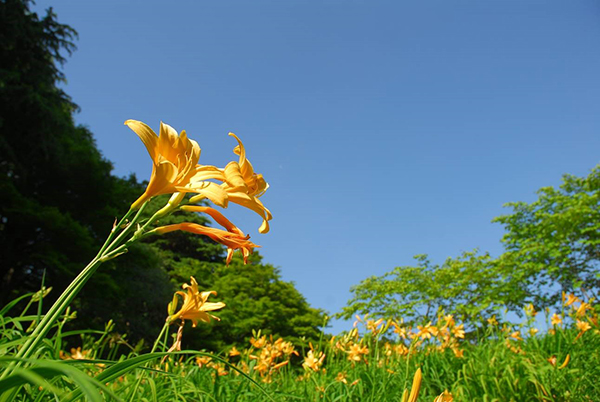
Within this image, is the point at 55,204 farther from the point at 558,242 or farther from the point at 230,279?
the point at 558,242

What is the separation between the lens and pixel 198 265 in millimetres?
19734

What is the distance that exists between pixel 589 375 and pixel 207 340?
1371cm

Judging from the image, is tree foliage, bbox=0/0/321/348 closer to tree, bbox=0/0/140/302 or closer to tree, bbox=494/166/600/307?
tree, bbox=0/0/140/302

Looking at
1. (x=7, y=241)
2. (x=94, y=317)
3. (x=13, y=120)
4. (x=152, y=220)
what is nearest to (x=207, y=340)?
(x=94, y=317)

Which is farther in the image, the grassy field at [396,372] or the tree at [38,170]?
the tree at [38,170]

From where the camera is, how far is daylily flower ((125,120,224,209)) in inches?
28.2

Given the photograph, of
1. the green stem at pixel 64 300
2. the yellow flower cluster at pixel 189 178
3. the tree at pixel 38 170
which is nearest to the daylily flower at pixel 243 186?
the yellow flower cluster at pixel 189 178

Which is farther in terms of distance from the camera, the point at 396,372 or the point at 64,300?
the point at 396,372

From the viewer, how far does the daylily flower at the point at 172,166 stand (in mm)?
715

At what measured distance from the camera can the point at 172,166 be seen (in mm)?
719

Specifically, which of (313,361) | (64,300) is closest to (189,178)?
(64,300)

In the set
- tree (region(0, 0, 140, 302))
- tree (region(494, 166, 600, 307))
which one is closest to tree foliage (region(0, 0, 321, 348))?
tree (region(0, 0, 140, 302))

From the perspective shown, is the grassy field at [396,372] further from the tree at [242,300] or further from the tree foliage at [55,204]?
the tree at [242,300]

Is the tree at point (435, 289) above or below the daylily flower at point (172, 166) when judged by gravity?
above
